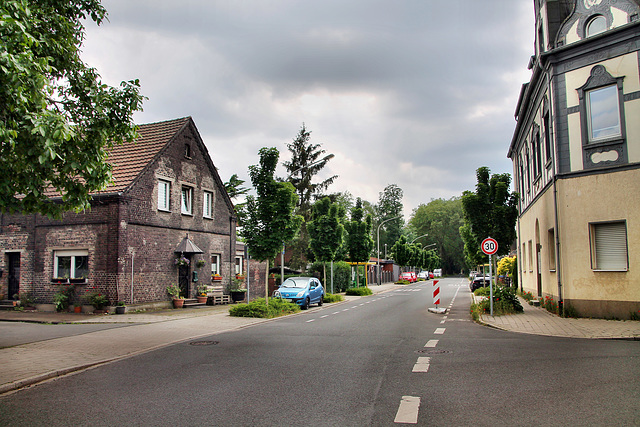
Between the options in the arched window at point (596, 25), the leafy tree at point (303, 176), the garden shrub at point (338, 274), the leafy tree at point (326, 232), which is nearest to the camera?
the arched window at point (596, 25)

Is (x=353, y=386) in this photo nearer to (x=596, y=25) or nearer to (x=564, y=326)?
(x=564, y=326)

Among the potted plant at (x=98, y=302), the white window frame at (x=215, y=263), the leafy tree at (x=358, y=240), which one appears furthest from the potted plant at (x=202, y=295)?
the leafy tree at (x=358, y=240)

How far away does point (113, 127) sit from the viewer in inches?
Answer: 366

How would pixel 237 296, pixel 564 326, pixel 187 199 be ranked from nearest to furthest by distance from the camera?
pixel 564 326
pixel 187 199
pixel 237 296

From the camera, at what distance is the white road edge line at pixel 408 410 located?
538 centimetres

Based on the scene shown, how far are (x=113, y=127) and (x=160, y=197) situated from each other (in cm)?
1426

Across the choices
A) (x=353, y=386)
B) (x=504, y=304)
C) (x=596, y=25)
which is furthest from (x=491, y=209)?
(x=353, y=386)

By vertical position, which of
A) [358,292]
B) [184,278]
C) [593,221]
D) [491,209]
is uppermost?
[491,209]

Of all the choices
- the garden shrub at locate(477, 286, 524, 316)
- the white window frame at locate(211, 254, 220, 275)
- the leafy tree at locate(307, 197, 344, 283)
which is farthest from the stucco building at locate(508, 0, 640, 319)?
the white window frame at locate(211, 254, 220, 275)

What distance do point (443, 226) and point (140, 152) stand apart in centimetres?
9748

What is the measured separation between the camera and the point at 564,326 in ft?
45.1

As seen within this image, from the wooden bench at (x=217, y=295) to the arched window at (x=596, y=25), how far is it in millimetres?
19476

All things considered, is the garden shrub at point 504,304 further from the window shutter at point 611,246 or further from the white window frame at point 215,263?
the white window frame at point 215,263

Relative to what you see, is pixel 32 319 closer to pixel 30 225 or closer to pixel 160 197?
pixel 30 225
